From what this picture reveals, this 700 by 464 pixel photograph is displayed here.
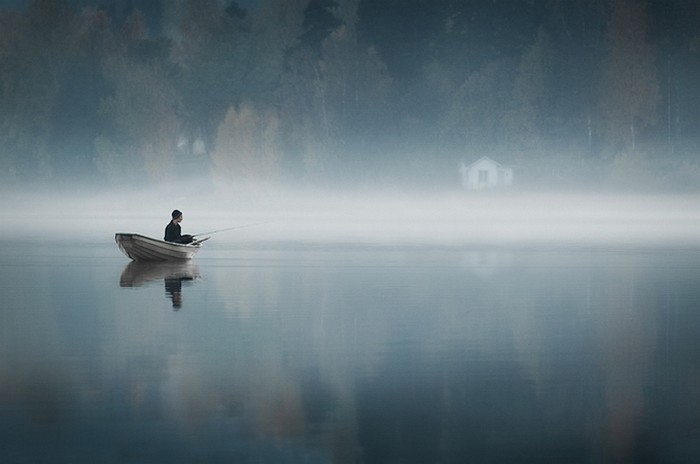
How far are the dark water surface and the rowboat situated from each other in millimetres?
3646

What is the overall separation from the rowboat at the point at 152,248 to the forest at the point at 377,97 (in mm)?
50868

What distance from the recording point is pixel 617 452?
31.3 ft

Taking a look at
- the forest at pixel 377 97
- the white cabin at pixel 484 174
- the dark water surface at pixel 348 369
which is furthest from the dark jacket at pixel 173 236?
the white cabin at pixel 484 174

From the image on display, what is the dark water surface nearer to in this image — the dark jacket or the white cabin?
the dark jacket

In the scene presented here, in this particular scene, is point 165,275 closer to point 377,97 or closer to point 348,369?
point 348,369

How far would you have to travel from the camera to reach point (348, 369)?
43.3ft

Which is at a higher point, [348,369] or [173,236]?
[173,236]

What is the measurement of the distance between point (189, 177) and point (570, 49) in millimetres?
29227

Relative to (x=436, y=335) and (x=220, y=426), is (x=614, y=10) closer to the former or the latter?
(x=436, y=335)

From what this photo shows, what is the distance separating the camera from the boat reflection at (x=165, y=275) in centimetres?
2291

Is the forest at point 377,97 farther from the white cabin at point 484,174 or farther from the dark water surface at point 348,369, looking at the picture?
the dark water surface at point 348,369

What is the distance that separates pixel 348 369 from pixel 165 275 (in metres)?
14.0

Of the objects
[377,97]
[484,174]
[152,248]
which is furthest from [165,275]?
[484,174]

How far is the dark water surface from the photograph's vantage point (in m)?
9.71
